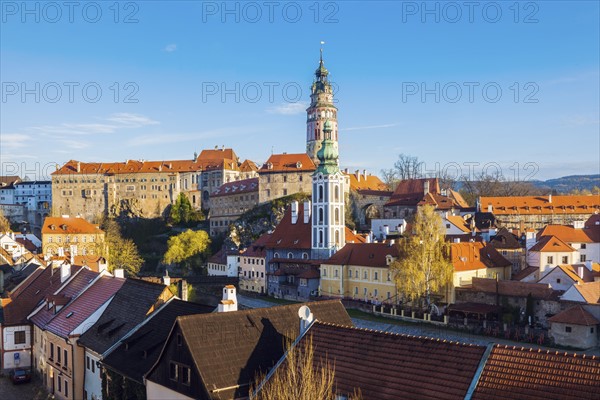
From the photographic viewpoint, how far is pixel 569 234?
55.6m

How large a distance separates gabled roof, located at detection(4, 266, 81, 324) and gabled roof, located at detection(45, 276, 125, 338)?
11.8ft

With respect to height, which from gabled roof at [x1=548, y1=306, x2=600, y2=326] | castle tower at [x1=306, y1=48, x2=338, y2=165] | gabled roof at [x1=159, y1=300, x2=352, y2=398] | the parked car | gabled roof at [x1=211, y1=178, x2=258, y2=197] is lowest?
the parked car

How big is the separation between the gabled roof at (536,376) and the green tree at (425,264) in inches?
1311

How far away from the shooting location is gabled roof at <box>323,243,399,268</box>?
171 feet

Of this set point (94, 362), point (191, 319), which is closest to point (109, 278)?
point (94, 362)

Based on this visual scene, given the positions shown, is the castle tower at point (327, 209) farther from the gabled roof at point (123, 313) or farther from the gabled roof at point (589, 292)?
the gabled roof at point (123, 313)

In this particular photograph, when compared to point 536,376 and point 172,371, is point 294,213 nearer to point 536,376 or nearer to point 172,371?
point 172,371

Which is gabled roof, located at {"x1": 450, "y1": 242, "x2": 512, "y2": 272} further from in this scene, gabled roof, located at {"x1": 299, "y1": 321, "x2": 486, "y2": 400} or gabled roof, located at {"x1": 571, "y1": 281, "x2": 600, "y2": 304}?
gabled roof, located at {"x1": 299, "y1": 321, "x2": 486, "y2": 400}

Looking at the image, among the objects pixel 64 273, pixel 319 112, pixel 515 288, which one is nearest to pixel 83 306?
pixel 64 273

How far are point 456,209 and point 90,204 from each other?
228 feet

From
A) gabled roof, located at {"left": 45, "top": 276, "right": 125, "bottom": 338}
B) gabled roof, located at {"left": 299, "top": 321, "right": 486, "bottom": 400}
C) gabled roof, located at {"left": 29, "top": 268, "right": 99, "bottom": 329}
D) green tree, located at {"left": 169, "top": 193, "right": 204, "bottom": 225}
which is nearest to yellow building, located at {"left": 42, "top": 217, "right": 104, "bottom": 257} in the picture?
green tree, located at {"left": 169, "top": 193, "right": 204, "bottom": 225}

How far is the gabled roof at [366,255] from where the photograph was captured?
52.2 meters

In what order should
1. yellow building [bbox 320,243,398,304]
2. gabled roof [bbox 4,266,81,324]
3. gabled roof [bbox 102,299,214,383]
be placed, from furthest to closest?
yellow building [bbox 320,243,398,304]
gabled roof [bbox 4,266,81,324]
gabled roof [bbox 102,299,214,383]

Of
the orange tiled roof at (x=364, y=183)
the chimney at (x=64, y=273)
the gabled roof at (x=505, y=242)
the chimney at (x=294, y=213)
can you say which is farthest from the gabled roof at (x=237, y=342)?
the orange tiled roof at (x=364, y=183)
